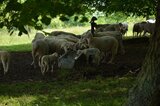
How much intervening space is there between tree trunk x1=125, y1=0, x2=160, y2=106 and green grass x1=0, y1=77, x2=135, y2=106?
1802mm

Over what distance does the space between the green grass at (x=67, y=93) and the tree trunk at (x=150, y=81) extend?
5.91 feet

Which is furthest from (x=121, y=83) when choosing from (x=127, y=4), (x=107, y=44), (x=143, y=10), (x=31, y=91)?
(x=143, y=10)

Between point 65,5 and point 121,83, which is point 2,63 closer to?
point 121,83

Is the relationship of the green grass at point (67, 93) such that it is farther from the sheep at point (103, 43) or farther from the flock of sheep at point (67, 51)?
the sheep at point (103, 43)

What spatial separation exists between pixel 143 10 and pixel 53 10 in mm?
17744

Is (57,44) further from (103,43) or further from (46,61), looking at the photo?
(46,61)

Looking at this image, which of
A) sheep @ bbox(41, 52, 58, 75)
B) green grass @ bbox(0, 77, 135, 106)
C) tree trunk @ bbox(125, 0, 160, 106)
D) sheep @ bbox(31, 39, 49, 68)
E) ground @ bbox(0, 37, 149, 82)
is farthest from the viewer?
sheep @ bbox(31, 39, 49, 68)

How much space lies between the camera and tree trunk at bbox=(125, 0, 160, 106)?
6559 mm

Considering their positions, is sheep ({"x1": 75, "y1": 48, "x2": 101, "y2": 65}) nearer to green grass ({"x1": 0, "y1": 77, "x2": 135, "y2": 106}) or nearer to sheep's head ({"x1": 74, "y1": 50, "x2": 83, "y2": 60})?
sheep's head ({"x1": 74, "y1": 50, "x2": 83, "y2": 60})

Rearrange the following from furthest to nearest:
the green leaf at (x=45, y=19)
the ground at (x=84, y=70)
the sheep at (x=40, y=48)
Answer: the sheep at (x=40, y=48), the ground at (x=84, y=70), the green leaf at (x=45, y=19)

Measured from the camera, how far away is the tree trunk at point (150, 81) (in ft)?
21.5

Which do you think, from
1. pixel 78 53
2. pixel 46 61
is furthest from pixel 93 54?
pixel 46 61

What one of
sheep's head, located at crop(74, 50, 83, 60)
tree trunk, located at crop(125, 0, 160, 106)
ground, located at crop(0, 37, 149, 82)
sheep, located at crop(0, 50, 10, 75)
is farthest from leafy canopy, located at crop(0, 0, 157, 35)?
sheep, located at crop(0, 50, 10, 75)

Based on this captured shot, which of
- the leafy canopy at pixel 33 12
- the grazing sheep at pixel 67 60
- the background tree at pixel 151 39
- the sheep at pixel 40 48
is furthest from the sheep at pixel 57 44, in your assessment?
the background tree at pixel 151 39
